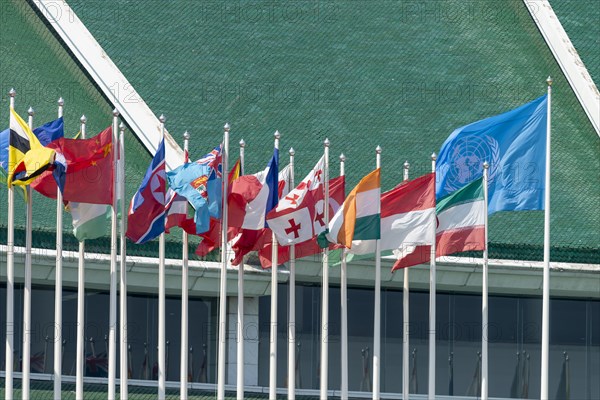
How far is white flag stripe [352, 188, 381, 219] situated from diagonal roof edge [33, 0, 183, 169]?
20.5ft

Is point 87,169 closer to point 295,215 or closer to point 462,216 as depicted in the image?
point 295,215

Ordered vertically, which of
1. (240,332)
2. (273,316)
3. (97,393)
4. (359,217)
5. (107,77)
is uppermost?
(107,77)

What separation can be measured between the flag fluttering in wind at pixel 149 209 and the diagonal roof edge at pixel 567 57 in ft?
42.6

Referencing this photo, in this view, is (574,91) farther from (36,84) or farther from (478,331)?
(36,84)

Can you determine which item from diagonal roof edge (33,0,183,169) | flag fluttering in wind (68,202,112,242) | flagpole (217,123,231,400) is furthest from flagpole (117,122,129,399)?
diagonal roof edge (33,0,183,169)

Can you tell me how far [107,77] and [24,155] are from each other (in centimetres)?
889

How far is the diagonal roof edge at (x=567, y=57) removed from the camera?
135ft

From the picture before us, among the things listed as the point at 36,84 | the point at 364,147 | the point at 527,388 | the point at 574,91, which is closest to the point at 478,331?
the point at 527,388

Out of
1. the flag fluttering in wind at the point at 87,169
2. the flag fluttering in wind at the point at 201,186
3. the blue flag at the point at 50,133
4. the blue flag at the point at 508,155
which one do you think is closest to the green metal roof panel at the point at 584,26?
the blue flag at the point at 508,155

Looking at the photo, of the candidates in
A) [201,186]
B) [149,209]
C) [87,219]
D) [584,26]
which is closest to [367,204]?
[201,186]

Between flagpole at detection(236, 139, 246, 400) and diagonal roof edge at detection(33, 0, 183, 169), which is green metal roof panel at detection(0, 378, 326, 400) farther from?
diagonal roof edge at detection(33, 0, 183, 169)

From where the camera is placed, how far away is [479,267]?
3588 cm

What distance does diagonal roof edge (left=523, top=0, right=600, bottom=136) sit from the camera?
41031 millimetres

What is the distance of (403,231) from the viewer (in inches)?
1288
